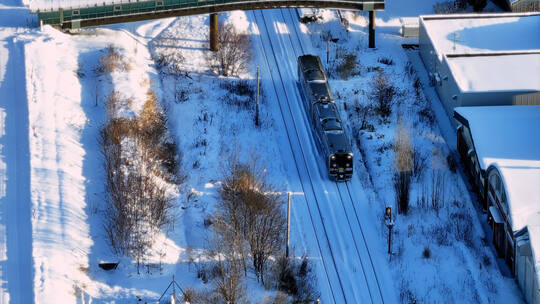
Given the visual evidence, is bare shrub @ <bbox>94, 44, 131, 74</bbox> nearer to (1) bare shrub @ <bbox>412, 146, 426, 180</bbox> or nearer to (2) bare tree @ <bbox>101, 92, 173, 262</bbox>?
(2) bare tree @ <bbox>101, 92, 173, 262</bbox>

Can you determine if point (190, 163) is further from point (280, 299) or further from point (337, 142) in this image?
point (280, 299)

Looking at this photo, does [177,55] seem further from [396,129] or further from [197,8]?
[396,129]

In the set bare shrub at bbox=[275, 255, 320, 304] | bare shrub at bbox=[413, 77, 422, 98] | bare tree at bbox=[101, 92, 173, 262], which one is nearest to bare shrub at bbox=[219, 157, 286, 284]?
bare shrub at bbox=[275, 255, 320, 304]

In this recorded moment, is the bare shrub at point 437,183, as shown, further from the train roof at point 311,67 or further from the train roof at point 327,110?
the train roof at point 311,67

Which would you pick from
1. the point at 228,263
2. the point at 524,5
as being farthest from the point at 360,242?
the point at 524,5

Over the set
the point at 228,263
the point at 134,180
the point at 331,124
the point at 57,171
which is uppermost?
the point at 331,124

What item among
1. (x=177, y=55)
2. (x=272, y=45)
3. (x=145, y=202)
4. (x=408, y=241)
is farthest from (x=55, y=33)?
(x=408, y=241)

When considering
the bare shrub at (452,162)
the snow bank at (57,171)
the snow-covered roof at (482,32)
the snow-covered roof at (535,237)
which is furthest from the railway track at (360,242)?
the snow-covered roof at (482,32)
